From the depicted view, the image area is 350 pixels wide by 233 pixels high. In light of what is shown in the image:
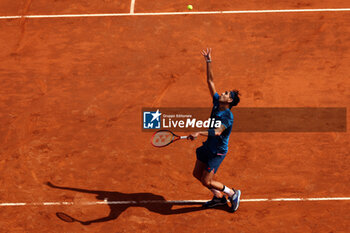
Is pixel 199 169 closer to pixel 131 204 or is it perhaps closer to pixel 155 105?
pixel 131 204

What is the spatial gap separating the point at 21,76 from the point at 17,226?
5342 mm

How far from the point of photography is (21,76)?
44.8 ft

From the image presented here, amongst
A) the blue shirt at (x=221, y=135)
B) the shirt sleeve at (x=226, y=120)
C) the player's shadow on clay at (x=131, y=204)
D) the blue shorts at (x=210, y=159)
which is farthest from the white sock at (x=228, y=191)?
the shirt sleeve at (x=226, y=120)

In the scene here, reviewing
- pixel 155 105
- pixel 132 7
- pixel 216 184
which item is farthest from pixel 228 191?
pixel 132 7

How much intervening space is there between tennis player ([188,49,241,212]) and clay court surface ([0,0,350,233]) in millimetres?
378

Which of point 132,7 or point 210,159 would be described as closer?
point 210,159

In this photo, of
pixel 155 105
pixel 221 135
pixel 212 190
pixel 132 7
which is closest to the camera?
pixel 221 135

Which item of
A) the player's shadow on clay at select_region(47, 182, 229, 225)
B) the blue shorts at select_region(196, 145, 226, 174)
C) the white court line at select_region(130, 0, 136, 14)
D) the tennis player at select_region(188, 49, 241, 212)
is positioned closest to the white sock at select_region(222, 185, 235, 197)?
the tennis player at select_region(188, 49, 241, 212)

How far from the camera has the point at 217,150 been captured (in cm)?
940

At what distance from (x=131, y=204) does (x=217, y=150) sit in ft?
7.57

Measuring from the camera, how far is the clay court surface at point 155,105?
10000 millimetres

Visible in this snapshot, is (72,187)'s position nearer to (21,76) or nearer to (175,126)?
(175,126)

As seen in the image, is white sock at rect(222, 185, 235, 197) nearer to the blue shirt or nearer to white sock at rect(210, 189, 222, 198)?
white sock at rect(210, 189, 222, 198)

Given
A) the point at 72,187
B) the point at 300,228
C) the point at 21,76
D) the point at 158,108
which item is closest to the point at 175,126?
the point at 158,108
